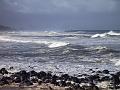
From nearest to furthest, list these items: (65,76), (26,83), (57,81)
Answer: (26,83) → (57,81) → (65,76)

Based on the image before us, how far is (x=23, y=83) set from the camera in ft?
41.3

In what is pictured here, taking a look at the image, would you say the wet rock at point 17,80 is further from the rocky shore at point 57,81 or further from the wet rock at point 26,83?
the wet rock at point 26,83

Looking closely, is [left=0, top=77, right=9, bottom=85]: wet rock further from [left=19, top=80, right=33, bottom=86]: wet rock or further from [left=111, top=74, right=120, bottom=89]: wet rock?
[left=111, top=74, right=120, bottom=89]: wet rock

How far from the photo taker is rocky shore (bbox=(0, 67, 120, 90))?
11.9 meters

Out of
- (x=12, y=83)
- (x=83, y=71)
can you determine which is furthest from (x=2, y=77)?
(x=83, y=71)

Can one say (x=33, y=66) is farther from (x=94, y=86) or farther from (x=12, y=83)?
(x=94, y=86)

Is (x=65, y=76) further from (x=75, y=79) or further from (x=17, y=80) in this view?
(x=17, y=80)

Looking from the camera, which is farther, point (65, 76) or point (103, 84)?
point (65, 76)

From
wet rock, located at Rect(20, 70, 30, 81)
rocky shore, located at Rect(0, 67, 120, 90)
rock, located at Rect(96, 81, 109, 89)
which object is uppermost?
wet rock, located at Rect(20, 70, 30, 81)

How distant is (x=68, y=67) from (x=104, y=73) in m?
2.36

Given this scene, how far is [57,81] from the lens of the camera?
12.9m

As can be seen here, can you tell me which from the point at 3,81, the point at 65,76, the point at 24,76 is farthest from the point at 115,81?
the point at 3,81

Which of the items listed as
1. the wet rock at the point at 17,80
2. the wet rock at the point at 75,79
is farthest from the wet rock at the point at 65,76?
the wet rock at the point at 17,80

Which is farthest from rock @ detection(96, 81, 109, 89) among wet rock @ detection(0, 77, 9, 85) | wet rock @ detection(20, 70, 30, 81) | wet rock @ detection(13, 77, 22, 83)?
wet rock @ detection(0, 77, 9, 85)
